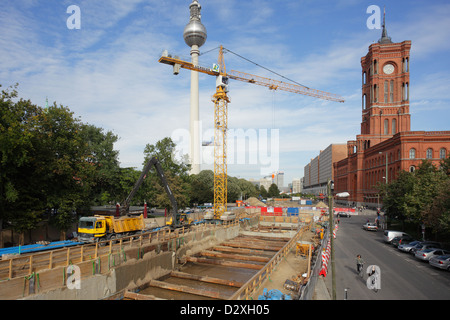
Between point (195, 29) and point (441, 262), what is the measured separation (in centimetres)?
12328

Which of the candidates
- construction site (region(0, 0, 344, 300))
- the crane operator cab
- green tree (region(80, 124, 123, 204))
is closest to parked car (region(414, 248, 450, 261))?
construction site (region(0, 0, 344, 300))

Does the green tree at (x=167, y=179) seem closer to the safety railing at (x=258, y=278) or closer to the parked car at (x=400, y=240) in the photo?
the safety railing at (x=258, y=278)

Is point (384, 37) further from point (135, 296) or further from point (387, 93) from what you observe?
point (135, 296)

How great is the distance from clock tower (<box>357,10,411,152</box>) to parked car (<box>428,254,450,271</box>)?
8453 cm

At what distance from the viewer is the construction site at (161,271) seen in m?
→ 14.6

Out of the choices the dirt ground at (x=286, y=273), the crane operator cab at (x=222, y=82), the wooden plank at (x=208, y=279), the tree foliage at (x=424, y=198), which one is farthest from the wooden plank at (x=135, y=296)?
the crane operator cab at (x=222, y=82)

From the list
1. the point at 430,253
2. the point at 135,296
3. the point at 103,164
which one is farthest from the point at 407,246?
the point at 103,164

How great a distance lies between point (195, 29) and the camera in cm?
12225

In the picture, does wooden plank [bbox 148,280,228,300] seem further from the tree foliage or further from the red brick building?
the red brick building

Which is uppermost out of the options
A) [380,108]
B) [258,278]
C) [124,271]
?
[380,108]

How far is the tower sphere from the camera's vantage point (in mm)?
122562
